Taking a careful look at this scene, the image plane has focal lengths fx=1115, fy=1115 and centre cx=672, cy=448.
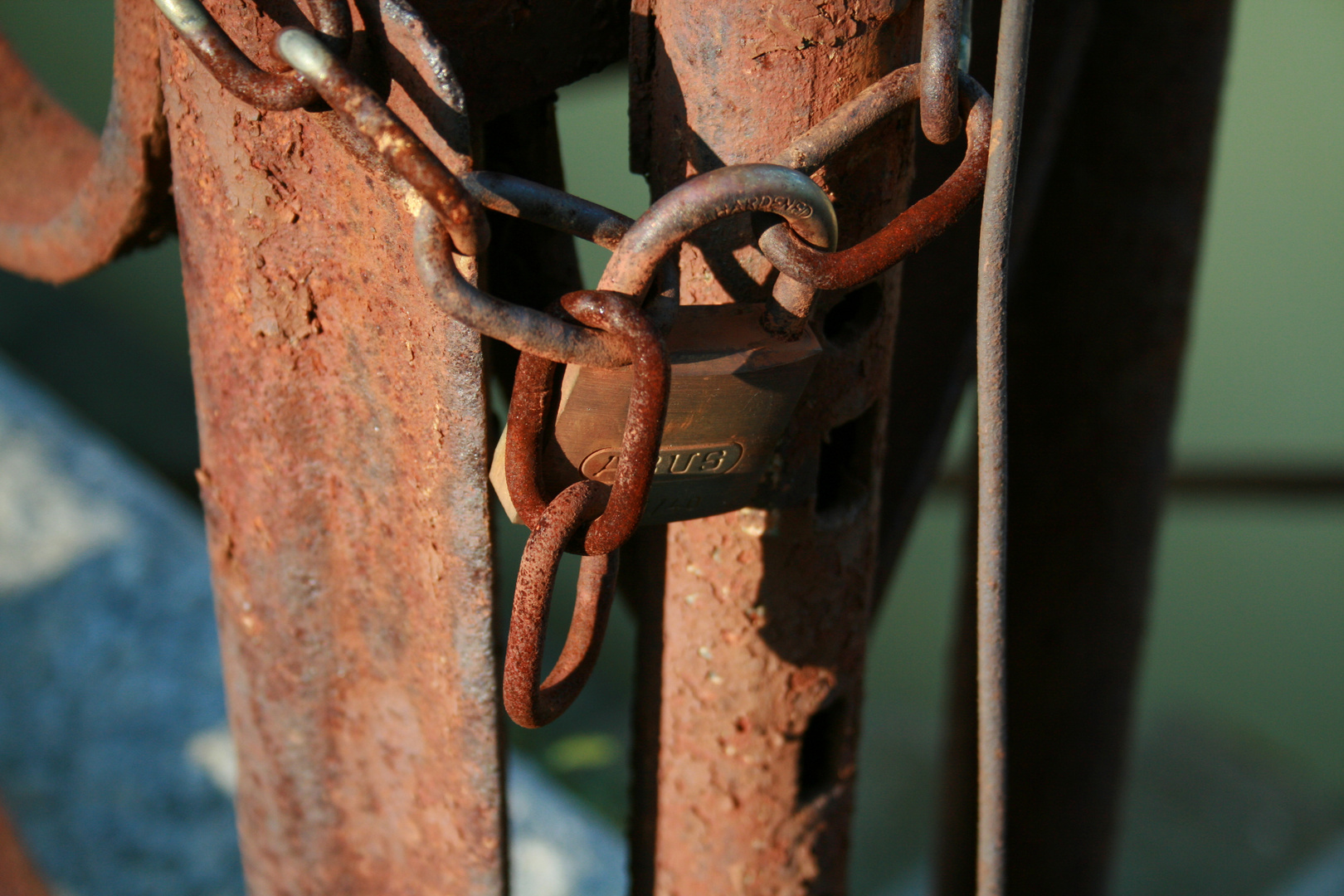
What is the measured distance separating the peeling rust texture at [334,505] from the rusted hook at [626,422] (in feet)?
0.19

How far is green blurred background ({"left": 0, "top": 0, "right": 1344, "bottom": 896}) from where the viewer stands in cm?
303

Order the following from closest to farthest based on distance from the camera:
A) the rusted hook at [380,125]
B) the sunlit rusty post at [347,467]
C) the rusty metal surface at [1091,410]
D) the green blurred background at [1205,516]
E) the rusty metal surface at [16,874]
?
1. the rusted hook at [380,125]
2. the sunlit rusty post at [347,467]
3. the rusty metal surface at [1091,410]
4. the rusty metal surface at [16,874]
5. the green blurred background at [1205,516]

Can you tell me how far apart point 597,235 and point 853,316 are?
0.56 feet

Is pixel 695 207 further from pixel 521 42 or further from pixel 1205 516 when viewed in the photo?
pixel 1205 516

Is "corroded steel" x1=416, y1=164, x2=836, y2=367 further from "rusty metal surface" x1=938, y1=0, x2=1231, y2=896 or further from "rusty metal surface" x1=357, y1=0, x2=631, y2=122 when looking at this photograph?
"rusty metal surface" x1=938, y1=0, x2=1231, y2=896

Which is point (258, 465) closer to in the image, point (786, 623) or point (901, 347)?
point (786, 623)

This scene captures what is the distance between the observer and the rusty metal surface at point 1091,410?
39.1 inches

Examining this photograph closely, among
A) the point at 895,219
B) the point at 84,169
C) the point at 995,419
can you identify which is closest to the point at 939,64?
the point at 895,219

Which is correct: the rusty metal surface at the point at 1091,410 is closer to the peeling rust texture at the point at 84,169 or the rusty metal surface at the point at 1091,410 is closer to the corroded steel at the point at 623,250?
the corroded steel at the point at 623,250

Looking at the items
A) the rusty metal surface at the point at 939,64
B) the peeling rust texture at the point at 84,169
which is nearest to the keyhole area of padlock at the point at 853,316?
the rusty metal surface at the point at 939,64

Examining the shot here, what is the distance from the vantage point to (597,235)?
1.41ft

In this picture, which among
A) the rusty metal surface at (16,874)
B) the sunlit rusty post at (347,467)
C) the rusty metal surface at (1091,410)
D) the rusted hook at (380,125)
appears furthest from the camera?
the rusty metal surface at (16,874)

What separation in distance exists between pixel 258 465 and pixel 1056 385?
31.8 inches

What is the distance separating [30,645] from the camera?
1959 mm
